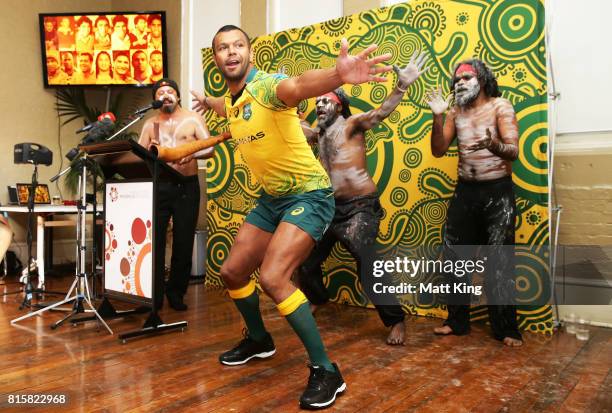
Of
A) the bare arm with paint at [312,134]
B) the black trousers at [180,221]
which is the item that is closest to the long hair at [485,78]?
the bare arm with paint at [312,134]

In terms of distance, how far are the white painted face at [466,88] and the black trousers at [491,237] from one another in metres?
0.56

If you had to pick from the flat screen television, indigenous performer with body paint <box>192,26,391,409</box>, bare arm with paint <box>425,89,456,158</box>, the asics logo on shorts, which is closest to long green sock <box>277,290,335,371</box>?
indigenous performer with body paint <box>192,26,391,409</box>

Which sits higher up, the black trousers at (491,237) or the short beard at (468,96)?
the short beard at (468,96)

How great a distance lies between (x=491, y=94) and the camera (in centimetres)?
346

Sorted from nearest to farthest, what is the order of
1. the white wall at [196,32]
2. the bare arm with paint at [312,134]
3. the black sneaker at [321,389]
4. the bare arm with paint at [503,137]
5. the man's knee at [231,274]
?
1. the black sneaker at [321,389]
2. the man's knee at [231,274]
3. the bare arm with paint at [503,137]
4. the bare arm with paint at [312,134]
5. the white wall at [196,32]

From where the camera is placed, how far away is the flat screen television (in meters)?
6.92

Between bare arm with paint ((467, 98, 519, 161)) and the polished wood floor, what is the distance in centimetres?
121

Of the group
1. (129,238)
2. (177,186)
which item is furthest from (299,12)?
(129,238)

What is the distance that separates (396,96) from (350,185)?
0.72m

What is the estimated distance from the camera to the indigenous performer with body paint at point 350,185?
3451 millimetres

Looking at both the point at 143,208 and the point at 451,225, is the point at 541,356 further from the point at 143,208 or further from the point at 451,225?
the point at 143,208

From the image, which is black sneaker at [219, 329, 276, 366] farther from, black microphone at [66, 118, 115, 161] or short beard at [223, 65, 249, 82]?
black microphone at [66, 118, 115, 161]

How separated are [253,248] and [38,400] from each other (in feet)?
3.88

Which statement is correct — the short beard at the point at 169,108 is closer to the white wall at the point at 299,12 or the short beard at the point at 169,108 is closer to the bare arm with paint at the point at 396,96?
the bare arm with paint at the point at 396,96
